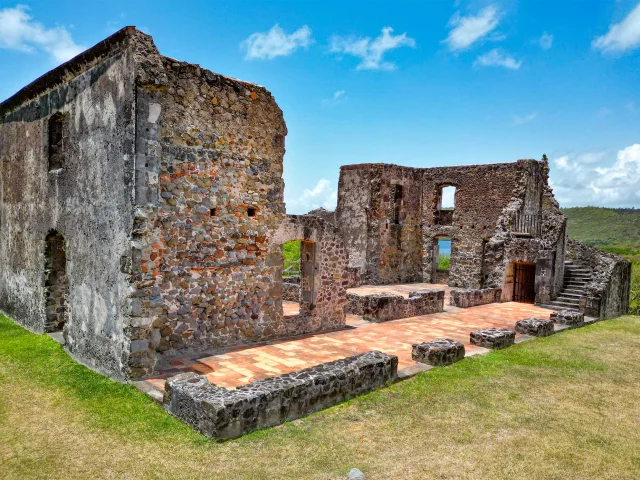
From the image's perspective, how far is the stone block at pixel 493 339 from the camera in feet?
33.5

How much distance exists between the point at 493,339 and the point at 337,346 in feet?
11.5

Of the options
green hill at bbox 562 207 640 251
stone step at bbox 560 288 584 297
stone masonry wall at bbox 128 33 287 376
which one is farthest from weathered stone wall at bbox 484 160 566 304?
green hill at bbox 562 207 640 251

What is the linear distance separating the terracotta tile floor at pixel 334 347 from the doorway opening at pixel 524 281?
11.3ft

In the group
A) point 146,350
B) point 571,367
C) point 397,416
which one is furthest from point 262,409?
point 571,367

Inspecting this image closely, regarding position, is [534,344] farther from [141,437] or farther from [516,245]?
[141,437]

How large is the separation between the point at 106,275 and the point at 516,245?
1532 cm

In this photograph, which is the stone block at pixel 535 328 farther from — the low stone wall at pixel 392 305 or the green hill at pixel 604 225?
the green hill at pixel 604 225

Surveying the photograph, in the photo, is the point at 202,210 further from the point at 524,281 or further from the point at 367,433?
the point at 524,281

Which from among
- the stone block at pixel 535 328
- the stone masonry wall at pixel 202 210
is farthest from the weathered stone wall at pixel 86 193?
the stone block at pixel 535 328

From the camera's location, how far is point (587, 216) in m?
78.5

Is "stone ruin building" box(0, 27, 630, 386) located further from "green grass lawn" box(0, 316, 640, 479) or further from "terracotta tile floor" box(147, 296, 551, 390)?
"green grass lawn" box(0, 316, 640, 479)

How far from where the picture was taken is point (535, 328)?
11.6 metres

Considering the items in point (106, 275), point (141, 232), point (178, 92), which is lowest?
point (106, 275)

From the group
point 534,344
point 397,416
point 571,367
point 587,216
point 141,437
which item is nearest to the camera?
point 141,437
